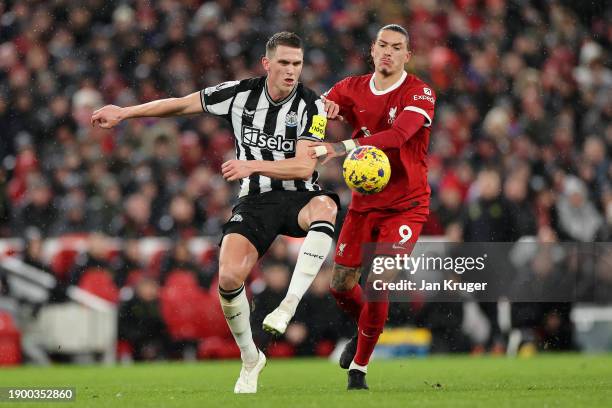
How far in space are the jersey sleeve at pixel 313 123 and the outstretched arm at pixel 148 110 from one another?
28.3 inches

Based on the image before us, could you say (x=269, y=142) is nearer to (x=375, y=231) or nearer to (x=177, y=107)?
(x=177, y=107)

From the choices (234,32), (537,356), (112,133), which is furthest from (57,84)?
(537,356)

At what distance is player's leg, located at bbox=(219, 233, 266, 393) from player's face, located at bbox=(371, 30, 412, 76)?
1.56 meters

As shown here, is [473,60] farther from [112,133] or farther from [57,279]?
[57,279]

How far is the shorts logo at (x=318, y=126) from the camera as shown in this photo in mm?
7867

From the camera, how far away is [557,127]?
15.3 metres

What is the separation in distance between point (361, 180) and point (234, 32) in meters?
10.0

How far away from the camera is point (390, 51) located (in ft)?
26.6

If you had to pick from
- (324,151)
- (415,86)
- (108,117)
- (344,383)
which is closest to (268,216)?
(324,151)

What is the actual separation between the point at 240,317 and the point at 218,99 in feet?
4.88

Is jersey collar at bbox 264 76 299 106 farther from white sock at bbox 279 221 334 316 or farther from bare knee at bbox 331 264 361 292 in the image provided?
bare knee at bbox 331 264 361 292

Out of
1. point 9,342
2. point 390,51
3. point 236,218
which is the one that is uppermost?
point 390,51

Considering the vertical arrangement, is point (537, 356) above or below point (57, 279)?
below

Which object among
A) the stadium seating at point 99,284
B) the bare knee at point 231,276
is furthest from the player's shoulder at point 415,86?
the stadium seating at point 99,284
